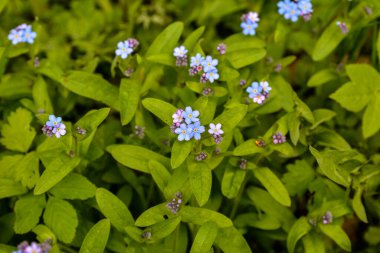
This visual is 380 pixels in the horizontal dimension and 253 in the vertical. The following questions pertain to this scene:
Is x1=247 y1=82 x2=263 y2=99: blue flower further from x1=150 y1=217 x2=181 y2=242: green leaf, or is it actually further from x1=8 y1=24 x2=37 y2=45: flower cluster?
x1=8 y1=24 x2=37 y2=45: flower cluster

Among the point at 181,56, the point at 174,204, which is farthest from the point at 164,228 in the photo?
the point at 181,56

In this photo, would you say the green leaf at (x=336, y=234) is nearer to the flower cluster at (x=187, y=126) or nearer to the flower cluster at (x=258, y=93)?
the flower cluster at (x=258, y=93)

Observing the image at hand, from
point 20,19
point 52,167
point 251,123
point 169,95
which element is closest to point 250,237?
point 251,123

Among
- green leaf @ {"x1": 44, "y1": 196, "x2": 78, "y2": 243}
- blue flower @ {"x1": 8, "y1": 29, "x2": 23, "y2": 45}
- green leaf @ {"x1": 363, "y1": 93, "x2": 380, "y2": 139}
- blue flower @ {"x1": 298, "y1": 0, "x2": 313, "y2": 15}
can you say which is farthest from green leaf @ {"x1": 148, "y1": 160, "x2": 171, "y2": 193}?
blue flower @ {"x1": 298, "y1": 0, "x2": 313, "y2": 15}

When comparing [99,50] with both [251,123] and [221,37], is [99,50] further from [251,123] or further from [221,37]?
[251,123]

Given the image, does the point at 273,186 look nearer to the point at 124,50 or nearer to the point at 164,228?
the point at 164,228

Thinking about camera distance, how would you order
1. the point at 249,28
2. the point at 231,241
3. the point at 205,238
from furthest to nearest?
the point at 249,28
the point at 231,241
the point at 205,238
